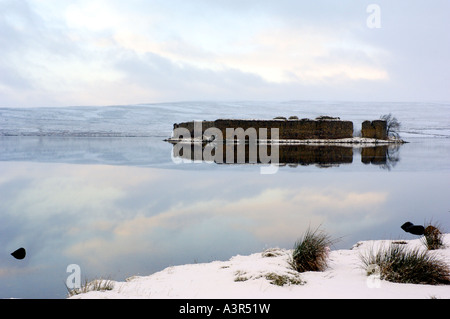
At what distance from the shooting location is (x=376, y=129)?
41938mm

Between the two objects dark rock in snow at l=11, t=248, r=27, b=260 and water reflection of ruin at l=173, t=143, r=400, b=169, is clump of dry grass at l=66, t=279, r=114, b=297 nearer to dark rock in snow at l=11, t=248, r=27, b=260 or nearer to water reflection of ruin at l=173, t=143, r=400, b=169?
dark rock in snow at l=11, t=248, r=27, b=260

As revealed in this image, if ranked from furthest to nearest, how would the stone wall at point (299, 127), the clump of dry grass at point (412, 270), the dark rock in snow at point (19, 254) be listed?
1. the stone wall at point (299, 127)
2. the dark rock in snow at point (19, 254)
3. the clump of dry grass at point (412, 270)

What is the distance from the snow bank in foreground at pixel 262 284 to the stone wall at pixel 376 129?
38991mm

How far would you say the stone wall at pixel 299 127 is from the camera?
41469 millimetres

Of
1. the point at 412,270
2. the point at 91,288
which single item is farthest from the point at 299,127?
the point at 91,288

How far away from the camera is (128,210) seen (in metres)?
8.12

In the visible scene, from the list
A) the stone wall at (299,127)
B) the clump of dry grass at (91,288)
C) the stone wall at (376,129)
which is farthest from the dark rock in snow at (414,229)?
the stone wall at (376,129)

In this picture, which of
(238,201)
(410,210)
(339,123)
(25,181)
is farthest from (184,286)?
(339,123)

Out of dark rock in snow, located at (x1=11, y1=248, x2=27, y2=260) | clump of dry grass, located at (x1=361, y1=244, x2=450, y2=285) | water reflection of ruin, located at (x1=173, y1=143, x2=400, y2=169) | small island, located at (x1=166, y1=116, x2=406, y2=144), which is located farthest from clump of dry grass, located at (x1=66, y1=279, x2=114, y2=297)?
small island, located at (x1=166, y1=116, x2=406, y2=144)

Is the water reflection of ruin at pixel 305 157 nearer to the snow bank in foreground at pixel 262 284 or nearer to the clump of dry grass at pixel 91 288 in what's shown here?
the snow bank in foreground at pixel 262 284

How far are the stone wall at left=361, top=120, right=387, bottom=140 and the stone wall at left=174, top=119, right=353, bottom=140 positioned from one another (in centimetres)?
179

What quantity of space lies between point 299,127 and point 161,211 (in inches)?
1385

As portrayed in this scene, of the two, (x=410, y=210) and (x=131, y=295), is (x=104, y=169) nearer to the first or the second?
(x=410, y=210)

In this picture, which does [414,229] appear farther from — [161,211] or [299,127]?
[299,127]
